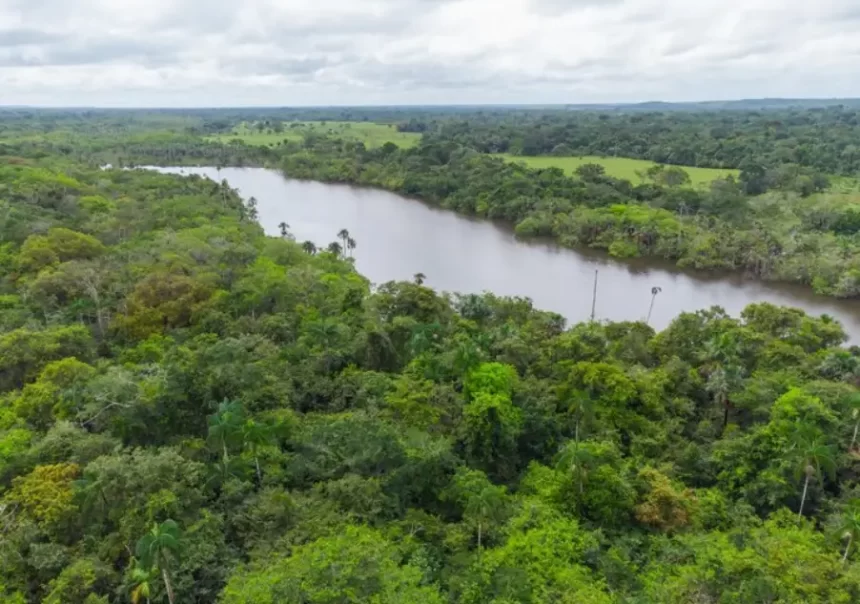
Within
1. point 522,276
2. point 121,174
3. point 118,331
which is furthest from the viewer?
point 121,174

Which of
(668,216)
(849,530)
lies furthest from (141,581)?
(668,216)

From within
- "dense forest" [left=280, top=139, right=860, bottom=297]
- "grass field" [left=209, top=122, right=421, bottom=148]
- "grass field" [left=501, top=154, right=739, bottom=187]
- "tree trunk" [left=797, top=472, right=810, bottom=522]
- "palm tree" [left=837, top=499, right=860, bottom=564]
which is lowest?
"tree trunk" [left=797, top=472, right=810, bottom=522]

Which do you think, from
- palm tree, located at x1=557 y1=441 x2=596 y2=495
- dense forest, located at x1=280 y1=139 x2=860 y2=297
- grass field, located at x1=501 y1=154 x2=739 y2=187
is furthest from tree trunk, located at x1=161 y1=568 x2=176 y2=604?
grass field, located at x1=501 y1=154 x2=739 y2=187

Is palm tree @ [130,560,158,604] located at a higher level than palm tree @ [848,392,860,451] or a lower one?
lower

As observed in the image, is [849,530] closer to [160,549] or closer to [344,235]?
[160,549]

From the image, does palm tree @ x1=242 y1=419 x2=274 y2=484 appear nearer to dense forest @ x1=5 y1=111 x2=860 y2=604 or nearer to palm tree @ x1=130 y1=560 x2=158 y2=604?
dense forest @ x1=5 y1=111 x2=860 y2=604

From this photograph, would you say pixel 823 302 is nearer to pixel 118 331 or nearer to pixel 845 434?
pixel 845 434

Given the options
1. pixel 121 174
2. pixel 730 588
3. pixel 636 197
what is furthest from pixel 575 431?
pixel 121 174

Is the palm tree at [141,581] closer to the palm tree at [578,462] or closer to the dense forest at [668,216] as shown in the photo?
the palm tree at [578,462]
